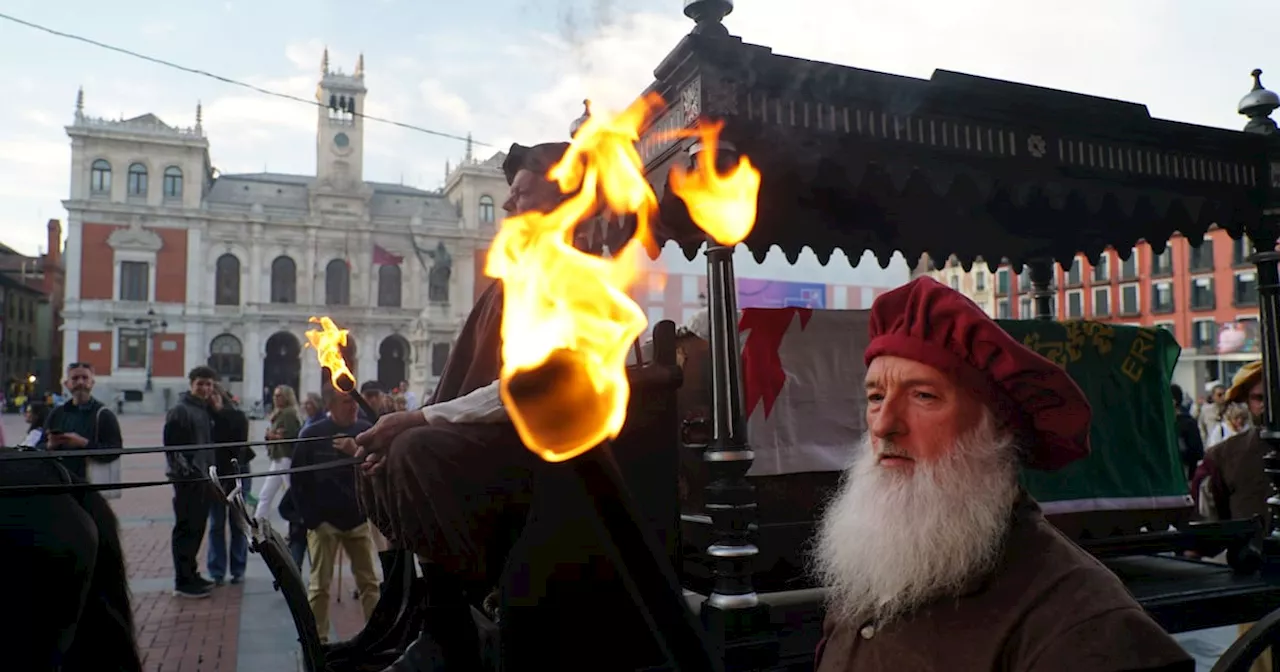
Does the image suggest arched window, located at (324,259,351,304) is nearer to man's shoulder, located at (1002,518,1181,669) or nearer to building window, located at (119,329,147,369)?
building window, located at (119,329,147,369)

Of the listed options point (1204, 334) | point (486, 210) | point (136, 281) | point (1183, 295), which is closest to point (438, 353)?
point (486, 210)

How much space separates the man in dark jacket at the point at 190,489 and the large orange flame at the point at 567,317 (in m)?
4.77

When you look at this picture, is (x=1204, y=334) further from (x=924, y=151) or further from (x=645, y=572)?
(x=645, y=572)

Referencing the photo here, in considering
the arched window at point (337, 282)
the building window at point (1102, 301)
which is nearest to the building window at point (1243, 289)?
the building window at point (1102, 301)

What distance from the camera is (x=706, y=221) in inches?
137

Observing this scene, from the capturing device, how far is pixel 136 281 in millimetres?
43188

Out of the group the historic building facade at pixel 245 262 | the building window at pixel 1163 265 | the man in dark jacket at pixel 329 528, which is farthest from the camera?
the historic building facade at pixel 245 262

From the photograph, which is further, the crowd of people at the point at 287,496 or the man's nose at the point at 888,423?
the crowd of people at the point at 287,496

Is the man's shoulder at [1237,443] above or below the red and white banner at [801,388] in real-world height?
below

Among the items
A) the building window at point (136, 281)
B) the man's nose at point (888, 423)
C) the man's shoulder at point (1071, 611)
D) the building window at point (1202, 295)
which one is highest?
the building window at point (136, 281)

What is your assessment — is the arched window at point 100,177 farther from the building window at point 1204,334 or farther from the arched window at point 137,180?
the building window at point 1204,334

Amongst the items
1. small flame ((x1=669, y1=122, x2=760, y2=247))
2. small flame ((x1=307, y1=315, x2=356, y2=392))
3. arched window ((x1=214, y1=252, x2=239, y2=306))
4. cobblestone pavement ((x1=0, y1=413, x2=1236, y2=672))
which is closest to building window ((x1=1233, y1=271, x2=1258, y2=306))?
cobblestone pavement ((x1=0, y1=413, x2=1236, y2=672))

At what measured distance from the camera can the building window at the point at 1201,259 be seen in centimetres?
3988

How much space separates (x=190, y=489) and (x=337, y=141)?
153 feet
